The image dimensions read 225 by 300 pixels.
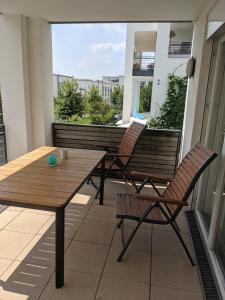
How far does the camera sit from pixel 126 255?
226cm

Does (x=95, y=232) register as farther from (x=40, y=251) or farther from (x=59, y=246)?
(x=59, y=246)

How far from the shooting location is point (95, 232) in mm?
2594

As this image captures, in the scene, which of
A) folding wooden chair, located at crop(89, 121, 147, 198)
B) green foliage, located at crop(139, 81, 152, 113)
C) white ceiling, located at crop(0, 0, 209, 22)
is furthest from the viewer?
green foliage, located at crop(139, 81, 152, 113)

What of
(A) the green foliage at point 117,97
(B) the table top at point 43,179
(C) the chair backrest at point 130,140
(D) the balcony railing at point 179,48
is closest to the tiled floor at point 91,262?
(B) the table top at point 43,179

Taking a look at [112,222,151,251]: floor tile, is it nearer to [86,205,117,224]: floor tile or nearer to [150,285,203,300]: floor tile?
[86,205,117,224]: floor tile

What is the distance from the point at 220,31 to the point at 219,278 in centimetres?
221

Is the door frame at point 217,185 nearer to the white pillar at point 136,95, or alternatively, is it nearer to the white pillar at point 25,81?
the white pillar at point 25,81

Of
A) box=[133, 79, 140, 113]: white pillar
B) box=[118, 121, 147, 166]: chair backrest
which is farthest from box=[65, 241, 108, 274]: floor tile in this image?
box=[133, 79, 140, 113]: white pillar

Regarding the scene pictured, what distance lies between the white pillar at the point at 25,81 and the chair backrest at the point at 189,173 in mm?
2427

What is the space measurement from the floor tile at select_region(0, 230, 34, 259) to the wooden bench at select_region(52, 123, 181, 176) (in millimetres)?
1871

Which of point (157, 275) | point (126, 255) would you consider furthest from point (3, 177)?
point (157, 275)

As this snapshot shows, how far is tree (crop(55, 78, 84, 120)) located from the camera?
18.1 feet

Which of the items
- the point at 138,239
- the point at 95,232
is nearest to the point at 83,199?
the point at 95,232

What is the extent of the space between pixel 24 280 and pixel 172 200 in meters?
1.33
